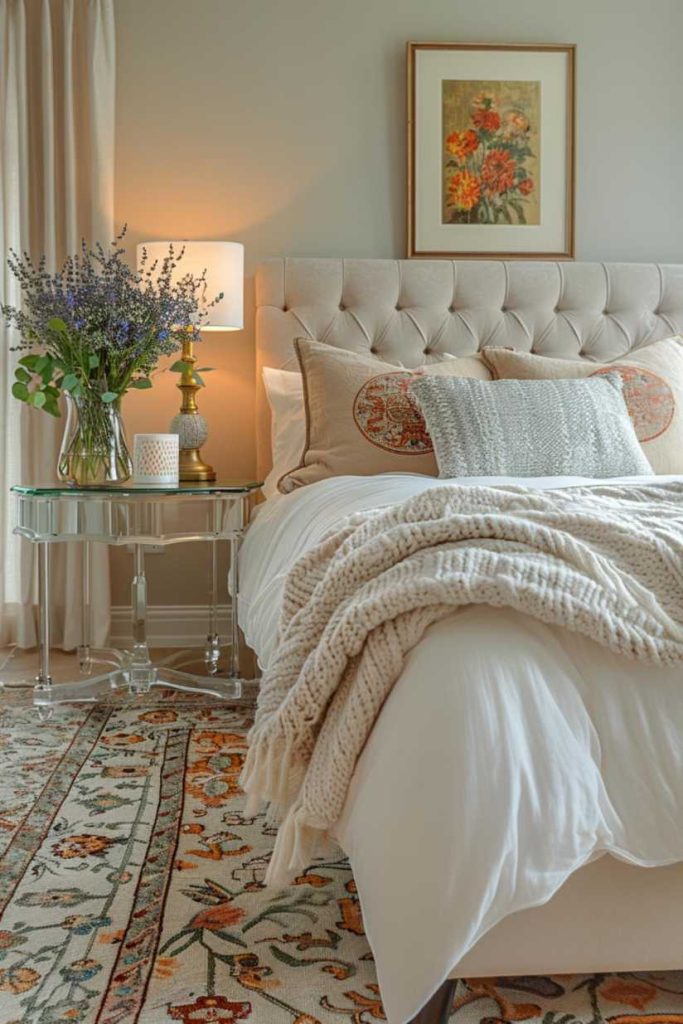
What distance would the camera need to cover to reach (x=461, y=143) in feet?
12.2

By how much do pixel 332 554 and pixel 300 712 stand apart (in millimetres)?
284

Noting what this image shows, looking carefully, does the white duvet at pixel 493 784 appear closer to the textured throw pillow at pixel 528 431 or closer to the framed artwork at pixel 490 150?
the textured throw pillow at pixel 528 431

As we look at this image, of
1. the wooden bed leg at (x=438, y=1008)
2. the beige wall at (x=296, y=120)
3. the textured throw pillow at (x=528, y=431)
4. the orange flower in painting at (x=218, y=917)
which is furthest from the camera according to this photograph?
the beige wall at (x=296, y=120)

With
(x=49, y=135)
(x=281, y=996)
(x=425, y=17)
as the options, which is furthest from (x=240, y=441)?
(x=281, y=996)

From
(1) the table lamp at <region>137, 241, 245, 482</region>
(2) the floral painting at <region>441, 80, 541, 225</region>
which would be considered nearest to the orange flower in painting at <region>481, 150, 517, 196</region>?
(2) the floral painting at <region>441, 80, 541, 225</region>

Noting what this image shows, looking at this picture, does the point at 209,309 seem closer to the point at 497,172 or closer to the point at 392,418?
the point at 392,418

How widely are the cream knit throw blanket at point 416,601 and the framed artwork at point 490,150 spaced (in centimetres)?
231

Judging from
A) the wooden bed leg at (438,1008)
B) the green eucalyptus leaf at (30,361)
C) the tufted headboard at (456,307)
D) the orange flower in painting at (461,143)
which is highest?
the orange flower in painting at (461,143)

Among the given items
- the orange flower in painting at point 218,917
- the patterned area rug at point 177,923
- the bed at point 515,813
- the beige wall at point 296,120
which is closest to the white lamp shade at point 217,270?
the beige wall at point 296,120

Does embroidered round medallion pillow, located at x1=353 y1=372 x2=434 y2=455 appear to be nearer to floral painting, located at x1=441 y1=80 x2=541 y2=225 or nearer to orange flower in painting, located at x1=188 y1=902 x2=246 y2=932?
floral painting, located at x1=441 y1=80 x2=541 y2=225

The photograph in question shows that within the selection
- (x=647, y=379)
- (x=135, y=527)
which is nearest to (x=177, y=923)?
(x=135, y=527)

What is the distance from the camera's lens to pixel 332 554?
1662 mm

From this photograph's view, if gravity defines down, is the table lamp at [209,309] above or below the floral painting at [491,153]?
below

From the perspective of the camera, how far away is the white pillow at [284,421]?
130 inches
